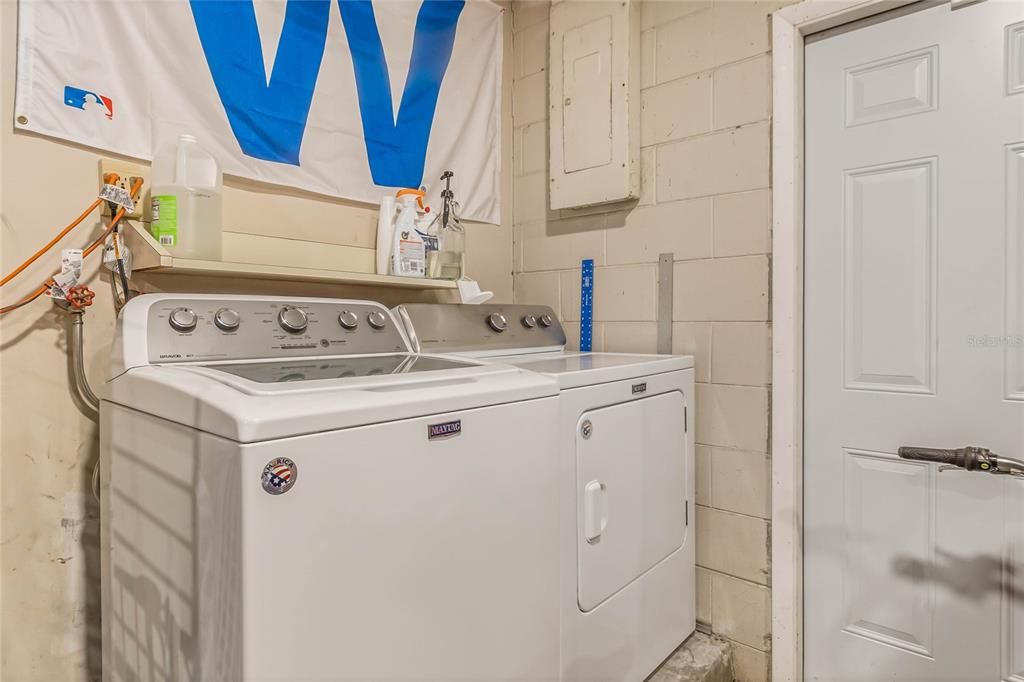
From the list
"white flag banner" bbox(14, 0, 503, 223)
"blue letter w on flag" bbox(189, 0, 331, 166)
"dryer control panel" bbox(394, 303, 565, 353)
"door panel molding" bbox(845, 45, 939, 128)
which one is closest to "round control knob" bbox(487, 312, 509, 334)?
"dryer control panel" bbox(394, 303, 565, 353)

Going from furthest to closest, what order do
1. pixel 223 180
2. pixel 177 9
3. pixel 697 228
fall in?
pixel 697 228 < pixel 223 180 < pixel 177 9

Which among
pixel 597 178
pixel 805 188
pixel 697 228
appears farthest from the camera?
pixel 597 178

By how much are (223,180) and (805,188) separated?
1717 mm

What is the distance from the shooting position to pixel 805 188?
1.82 meters

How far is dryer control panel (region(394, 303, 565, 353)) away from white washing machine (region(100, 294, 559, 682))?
0.97 ft

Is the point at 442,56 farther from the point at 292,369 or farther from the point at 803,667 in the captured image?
the point at 803,667

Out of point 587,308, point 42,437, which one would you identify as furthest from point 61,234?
point 587,308

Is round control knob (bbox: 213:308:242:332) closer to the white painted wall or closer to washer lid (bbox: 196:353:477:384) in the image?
washer lid (bbox: 196:353:477:384)

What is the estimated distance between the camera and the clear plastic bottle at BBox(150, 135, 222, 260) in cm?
137

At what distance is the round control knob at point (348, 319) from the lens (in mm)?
1528

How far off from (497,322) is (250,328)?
0.78m

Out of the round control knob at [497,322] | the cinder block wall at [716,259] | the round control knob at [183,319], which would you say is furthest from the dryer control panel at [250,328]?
the cinder block wall at [716,259]

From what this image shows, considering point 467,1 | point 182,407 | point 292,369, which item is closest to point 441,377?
point 292,369

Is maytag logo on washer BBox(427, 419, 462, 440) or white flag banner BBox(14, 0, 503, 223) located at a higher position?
white flag banner BBox(14, 0, 503, 223)
